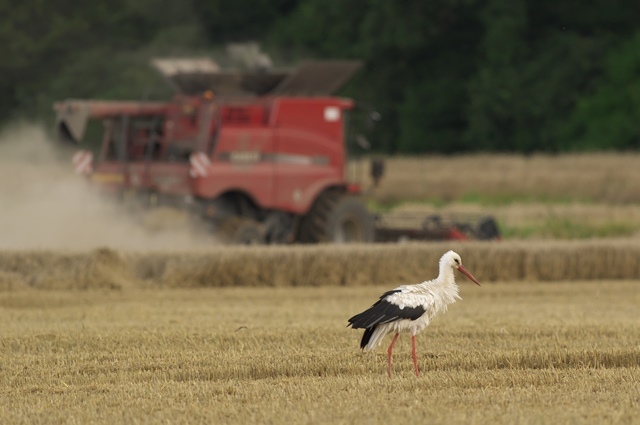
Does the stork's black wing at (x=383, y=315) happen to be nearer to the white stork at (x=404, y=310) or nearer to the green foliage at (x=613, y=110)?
the white stork at (x=404, y=310)

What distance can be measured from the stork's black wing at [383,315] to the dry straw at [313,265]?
27.2 feet

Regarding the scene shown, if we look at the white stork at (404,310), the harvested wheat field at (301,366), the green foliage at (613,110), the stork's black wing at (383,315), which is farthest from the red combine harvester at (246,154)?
the green foliage at (613,110)

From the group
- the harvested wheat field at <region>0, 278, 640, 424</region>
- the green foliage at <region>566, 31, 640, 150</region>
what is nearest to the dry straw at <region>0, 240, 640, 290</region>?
the harvested wheat field at <region>0, 278, 640, 424</region>

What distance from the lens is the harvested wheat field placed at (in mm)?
9547

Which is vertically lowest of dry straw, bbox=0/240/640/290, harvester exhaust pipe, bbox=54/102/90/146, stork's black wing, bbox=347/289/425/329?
dry straw, bbox=0/240/640/290

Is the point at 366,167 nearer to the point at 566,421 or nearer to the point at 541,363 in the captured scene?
the point at 541,363

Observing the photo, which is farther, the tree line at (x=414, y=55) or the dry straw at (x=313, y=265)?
the tree line at (x=414, y=55)

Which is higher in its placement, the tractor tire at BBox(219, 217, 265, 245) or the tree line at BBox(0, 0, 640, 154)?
the tree line at BBox(0, 0, 640, 154)

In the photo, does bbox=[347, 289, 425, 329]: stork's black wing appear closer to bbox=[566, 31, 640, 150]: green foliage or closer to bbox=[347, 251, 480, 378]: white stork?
bbox=[347, 251, 480, 378]: white stork

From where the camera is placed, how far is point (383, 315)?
35.0 feet

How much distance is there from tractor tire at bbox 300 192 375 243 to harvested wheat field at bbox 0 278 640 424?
6.11 m

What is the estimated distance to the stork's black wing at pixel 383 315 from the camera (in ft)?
34.8

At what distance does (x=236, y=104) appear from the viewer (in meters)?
22.1

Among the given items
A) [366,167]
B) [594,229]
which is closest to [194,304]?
[594,229]
